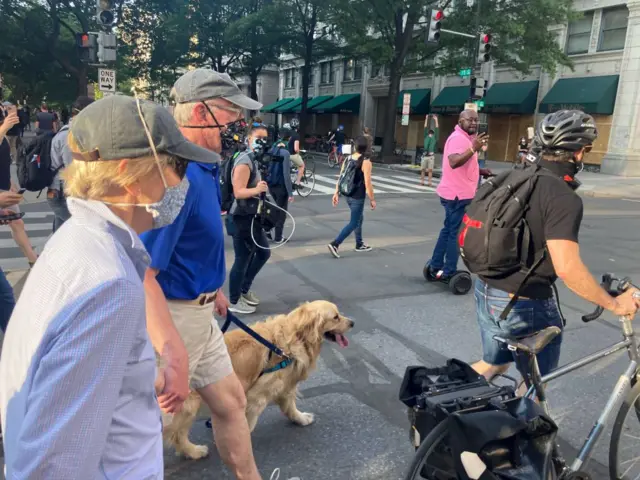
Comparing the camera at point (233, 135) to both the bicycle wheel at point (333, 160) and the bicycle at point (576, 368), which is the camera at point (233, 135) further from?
the bicycle wheel at point (333, 160)

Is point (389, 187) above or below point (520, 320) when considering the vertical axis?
below

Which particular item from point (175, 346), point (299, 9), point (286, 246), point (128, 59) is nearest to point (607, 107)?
point (299, 9)

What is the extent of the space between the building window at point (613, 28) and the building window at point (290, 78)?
31811mm

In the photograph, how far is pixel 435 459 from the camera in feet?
7.53

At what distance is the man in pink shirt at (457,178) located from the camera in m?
6.19

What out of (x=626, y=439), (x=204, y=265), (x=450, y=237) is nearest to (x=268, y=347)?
(x=204, y=265)

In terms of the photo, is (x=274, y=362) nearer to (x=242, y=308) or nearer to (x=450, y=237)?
→ (x=242, y=308)

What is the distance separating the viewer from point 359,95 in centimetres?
4038

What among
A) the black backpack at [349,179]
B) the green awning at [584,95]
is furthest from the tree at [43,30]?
the black backpack at [349,179]

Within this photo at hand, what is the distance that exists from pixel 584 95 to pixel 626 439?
2494cm

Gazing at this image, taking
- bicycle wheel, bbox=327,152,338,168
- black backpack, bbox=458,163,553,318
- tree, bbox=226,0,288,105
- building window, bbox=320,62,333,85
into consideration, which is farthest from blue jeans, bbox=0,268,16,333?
building window, bbox=320,62,333,85

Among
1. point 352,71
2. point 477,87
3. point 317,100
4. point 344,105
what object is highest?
point 352,71

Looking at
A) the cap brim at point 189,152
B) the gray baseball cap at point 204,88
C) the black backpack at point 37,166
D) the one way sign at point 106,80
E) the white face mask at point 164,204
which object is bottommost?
the black backpack at point 37,166

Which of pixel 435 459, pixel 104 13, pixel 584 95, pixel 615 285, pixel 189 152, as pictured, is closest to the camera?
pixel 189 152
